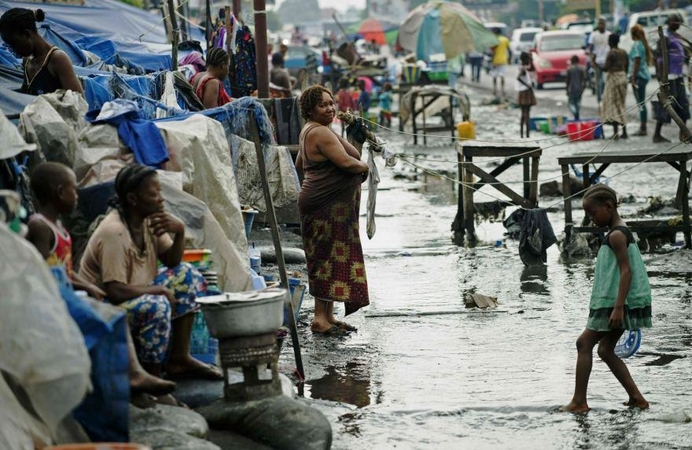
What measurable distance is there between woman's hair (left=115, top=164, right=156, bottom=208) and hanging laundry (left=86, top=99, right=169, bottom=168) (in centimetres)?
95

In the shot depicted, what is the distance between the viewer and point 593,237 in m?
12.0

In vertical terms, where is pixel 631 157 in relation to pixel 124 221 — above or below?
below

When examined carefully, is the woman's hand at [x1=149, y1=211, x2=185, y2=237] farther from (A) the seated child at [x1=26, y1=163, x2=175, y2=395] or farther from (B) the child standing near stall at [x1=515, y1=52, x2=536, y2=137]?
(B) the child standing near stall at [x1=515, y1=52, x2=536, y2=137]

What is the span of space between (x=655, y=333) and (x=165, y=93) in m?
4.22

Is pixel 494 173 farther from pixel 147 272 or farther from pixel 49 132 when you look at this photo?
pixel 147 272

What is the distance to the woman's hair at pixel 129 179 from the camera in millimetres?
5812

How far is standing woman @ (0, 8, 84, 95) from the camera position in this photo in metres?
7.50

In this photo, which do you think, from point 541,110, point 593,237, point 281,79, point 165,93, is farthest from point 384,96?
point 165,93

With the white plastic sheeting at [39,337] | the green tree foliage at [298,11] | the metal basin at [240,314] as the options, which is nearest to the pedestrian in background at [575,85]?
the metal basin at [240,314]

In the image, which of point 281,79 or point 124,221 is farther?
point 281,79

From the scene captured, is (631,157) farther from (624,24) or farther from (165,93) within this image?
(624,24)

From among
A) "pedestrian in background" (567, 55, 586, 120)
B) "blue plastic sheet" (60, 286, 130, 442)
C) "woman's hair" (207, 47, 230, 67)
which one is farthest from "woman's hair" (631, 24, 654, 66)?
"blue plastic sheet" (60, 286, 130, 442)

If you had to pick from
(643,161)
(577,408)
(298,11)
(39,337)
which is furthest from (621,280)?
(298,11)

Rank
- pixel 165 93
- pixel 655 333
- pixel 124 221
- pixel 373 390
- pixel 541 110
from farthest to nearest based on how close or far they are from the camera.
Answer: pixel 541 110
pixel 165 93
pixel 655 333
pixel 373 390
pixel 124 221
